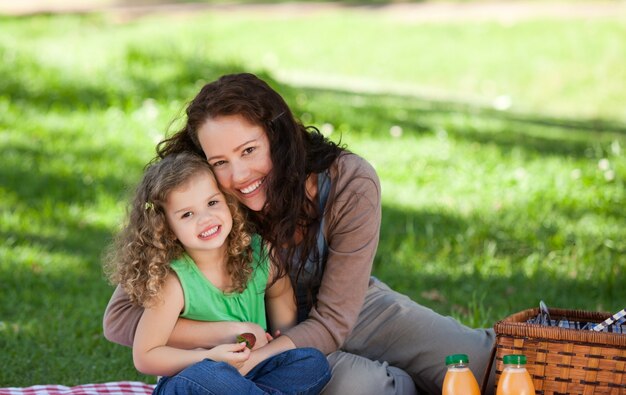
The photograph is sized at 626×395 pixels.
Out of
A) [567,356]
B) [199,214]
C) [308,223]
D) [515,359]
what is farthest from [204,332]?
[567,356]

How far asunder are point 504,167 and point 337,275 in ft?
12.6

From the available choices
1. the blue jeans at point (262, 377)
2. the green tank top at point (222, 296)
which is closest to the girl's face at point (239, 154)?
the green tank top at point (222, 296)

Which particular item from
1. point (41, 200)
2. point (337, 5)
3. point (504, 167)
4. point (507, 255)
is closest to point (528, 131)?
point (504, 167)

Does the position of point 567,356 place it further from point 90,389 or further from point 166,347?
point 90,389

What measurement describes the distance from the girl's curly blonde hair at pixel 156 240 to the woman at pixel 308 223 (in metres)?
0.08

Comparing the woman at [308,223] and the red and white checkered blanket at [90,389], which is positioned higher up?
the woman at [308,223]

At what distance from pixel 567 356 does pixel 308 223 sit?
92 centimetres

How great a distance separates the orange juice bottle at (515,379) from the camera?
273 cm

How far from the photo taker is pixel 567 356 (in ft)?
9.29

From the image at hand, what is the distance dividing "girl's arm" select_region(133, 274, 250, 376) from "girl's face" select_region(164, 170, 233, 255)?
0.15 metres

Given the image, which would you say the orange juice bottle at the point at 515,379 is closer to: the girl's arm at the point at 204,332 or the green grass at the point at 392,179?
the girl's arm at the point at 204,332

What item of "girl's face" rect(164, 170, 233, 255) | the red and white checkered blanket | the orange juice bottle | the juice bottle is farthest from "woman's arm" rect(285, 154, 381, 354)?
the red and white checkered blanket

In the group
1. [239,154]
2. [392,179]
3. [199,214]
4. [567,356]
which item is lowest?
[392,179]

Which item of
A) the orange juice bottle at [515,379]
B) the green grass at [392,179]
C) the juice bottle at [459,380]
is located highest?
the orange juice bottle at [515,379]
